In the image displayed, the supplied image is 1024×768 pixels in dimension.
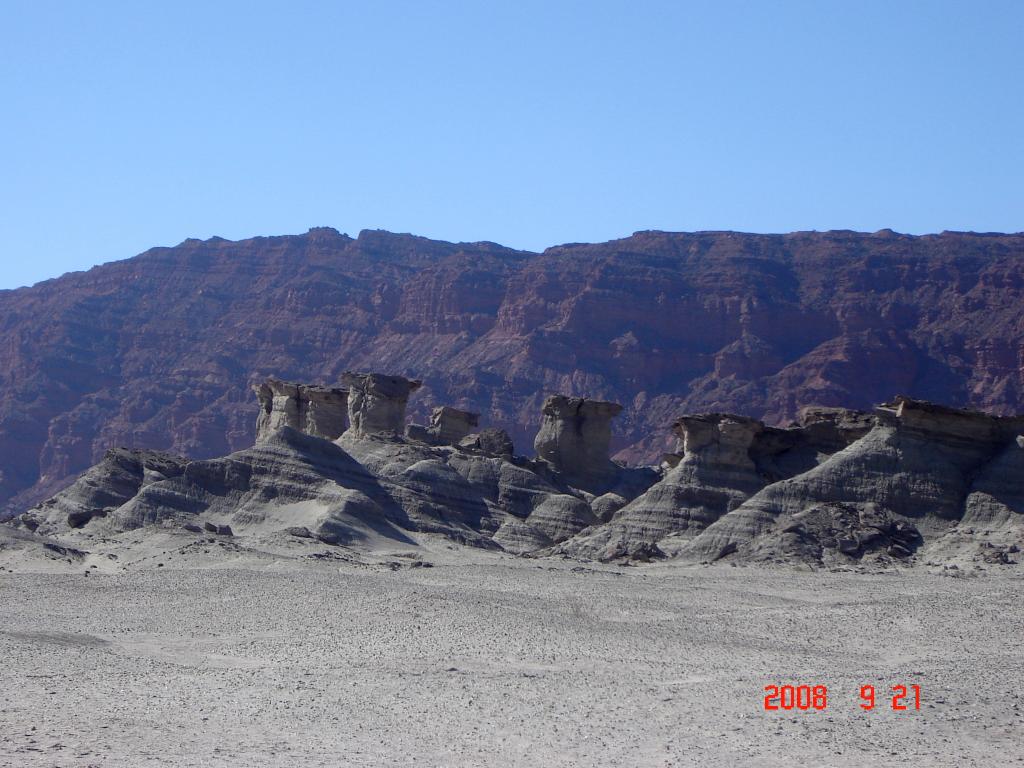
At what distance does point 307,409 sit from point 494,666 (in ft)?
154

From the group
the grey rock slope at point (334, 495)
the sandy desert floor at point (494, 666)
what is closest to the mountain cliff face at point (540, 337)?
the grey rock slope at point (334, 495)

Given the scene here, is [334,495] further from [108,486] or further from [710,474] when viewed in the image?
[710,474]

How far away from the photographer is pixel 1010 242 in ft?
603

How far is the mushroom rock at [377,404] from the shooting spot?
229ft

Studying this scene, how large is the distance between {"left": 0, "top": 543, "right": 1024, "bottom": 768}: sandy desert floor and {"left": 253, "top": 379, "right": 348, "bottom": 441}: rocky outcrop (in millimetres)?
29620

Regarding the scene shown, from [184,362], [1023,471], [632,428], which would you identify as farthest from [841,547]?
[184,362]

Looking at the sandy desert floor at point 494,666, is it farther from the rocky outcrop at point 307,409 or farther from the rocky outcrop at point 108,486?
the rocky outcrop at point 307,409

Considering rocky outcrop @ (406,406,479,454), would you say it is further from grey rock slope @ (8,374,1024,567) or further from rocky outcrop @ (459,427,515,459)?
grey rock slope @ (8,374,1024,567)

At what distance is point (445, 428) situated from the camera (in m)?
75.8

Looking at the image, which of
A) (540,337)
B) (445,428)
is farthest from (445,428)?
(540,337)

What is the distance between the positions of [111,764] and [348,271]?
572ft

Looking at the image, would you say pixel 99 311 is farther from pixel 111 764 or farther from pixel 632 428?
pixel 111 764

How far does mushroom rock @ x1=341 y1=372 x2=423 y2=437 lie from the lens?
229ft

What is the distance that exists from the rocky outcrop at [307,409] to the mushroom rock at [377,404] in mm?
825
